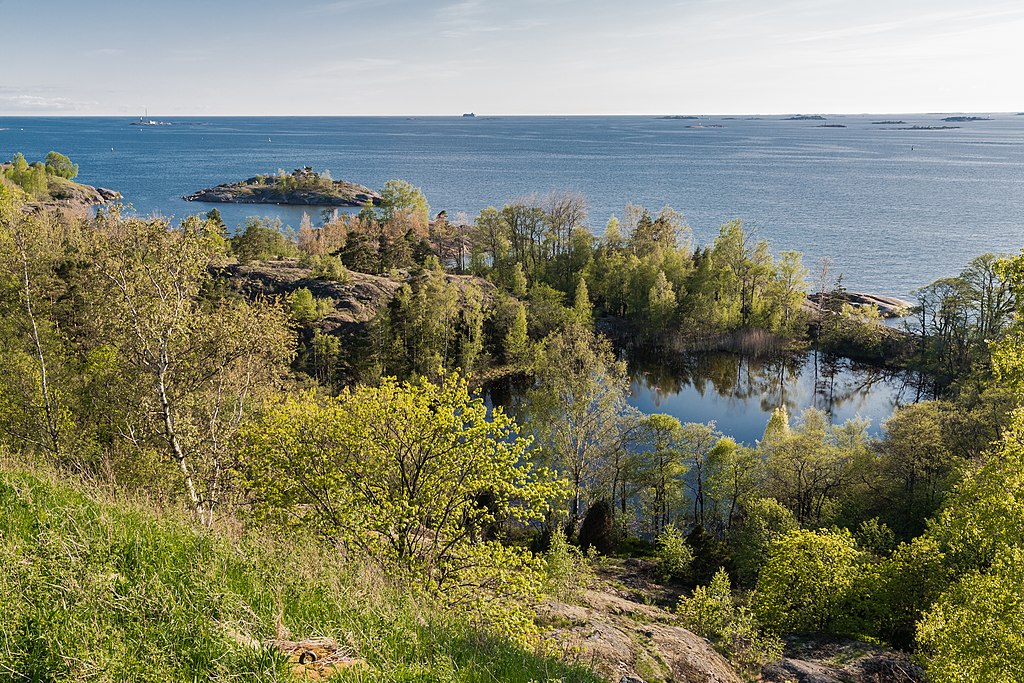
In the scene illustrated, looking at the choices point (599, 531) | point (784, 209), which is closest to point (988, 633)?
point (599, 531)

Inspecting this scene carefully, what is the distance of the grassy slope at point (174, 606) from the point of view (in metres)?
6.17

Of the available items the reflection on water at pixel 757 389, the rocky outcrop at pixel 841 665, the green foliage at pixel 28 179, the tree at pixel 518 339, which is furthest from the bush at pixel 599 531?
the green foliage at pixel 28 179

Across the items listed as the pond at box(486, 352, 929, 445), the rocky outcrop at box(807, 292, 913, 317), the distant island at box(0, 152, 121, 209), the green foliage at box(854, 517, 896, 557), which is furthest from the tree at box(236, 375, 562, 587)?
the distant island at box(0, 152, 121, 209)

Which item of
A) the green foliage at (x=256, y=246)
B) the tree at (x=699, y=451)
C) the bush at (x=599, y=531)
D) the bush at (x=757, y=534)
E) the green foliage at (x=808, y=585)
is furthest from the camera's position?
the green foliage at (x=256, y=246)

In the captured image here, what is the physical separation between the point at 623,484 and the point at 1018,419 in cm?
2583

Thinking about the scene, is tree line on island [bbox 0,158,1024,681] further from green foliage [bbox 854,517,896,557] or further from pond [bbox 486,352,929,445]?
pond [bbox 486,352,929,445]

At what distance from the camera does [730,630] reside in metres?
19.0

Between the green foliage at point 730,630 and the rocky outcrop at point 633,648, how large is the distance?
0.69m

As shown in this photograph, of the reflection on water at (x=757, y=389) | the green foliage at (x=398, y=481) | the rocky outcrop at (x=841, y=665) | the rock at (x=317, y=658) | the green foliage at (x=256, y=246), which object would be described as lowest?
the reflection on water at (x=757, y=389)

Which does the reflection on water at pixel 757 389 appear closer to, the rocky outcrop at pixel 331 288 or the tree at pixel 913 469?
the tree at pixel 913 469

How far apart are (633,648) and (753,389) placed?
44.9 metres

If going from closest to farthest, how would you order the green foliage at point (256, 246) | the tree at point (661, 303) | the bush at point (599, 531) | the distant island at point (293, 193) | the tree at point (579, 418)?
the bush at point (599, 531) < the tree at point (579, 418) < the green foliage at point (256, 246) < the tree at point (661, 303) < the distant island at point (293, 193)

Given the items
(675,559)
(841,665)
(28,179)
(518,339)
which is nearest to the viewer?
(841,665)

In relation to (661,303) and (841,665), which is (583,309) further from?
(841,665)
